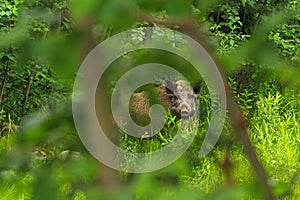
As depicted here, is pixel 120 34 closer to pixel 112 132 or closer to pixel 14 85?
pixel 112 132

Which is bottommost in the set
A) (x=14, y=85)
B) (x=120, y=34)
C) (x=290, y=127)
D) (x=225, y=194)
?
(x=14, y=85)

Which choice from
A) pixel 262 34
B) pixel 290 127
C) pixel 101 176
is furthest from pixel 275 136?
pixel 101 176

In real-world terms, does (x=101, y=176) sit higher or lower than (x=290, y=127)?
higher

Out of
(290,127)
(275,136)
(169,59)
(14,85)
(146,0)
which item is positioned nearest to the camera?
(146,0)

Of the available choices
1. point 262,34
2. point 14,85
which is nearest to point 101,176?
point 262,34

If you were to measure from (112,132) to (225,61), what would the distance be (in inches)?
11.4

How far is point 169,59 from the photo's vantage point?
0.88 meters

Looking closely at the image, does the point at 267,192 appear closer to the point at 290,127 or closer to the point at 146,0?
the point at 146,0

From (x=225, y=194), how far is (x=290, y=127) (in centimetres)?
420

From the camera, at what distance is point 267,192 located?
2.39 feet

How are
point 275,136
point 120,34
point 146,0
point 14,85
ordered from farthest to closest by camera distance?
point 14,85, point 275,136, point 120,34, point 146,0

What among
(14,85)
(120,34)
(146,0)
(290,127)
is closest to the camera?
(146,0)

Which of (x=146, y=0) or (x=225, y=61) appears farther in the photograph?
(x=225, y=61)

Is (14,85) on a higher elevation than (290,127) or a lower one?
lower
